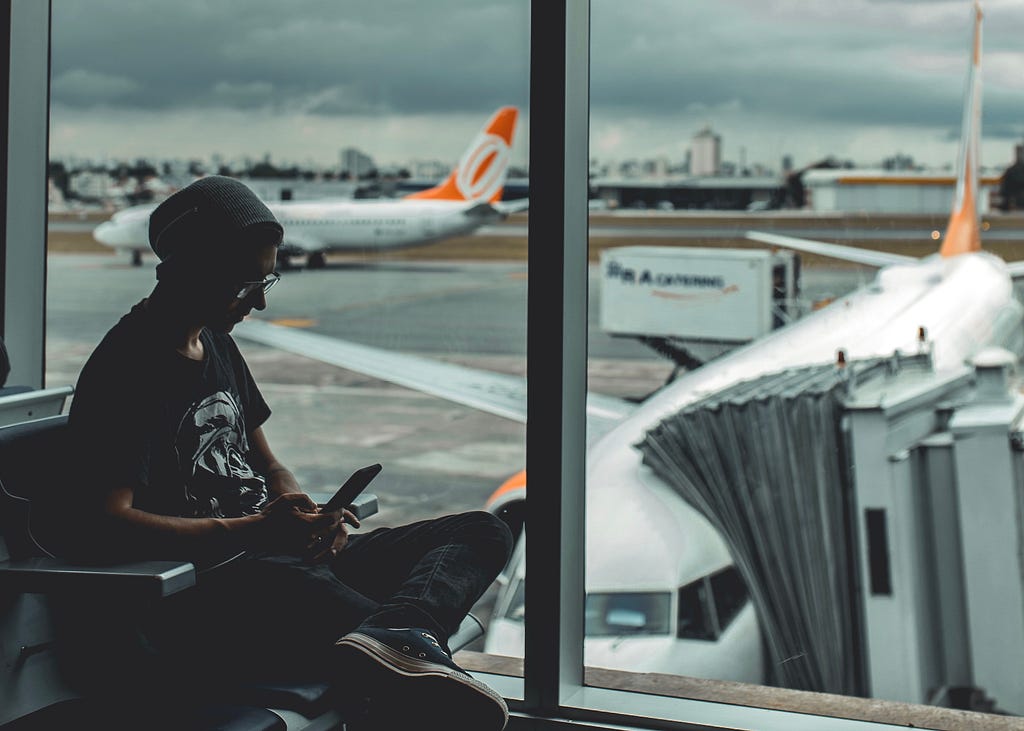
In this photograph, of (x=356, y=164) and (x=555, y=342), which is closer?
(x=555, y=342)

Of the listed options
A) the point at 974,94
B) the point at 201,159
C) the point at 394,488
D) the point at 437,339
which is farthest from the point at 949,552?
the point at 437,339

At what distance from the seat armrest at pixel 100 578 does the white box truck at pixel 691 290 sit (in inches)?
286

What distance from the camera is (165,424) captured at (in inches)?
44.6

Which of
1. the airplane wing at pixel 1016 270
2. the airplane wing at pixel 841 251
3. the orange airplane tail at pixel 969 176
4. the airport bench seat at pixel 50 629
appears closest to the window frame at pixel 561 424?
the airport bench seat at pixel 50 629

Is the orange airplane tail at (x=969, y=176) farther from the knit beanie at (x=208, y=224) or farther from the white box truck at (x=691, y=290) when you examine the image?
the knit beanie at (x=208, y=224)

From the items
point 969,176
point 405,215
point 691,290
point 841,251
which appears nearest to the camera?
point 405,215

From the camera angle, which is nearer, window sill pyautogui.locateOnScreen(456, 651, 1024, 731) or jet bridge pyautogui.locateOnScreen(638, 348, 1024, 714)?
window sill pyautogui.locateOnScreen(456, 651, 1024, 731)

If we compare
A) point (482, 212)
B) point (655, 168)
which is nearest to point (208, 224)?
point (655, 168)

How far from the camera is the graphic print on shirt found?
3.83ft

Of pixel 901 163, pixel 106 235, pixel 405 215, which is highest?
pixel 901 163

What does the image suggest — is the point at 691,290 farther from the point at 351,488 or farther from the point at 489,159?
the point at 351,488

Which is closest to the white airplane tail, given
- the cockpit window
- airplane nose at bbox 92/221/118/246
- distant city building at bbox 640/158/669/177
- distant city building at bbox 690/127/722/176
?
distant city building at bbox 690/127/722/176

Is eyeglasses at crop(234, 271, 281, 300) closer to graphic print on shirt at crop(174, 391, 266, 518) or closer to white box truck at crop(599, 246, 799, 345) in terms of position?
graphic print on shirt at crop(174, 391, 266, 518)

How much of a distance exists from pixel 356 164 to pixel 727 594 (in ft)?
8.76
